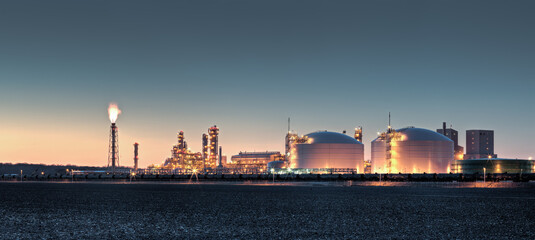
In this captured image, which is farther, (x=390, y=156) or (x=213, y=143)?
(x=213, y=143)

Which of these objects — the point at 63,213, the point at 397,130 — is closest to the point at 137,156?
the point at 397,130

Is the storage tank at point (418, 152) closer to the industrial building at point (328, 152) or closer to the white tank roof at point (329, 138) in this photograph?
the industrial building at point (328, 152)

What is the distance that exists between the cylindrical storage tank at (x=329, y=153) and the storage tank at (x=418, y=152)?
5990 mm

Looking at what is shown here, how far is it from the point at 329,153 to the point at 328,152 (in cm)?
29

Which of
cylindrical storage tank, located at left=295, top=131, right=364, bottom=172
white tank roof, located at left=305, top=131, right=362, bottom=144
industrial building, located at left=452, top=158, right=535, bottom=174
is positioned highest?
white tank roof, located at left=305, top=131, right=362, bottom=144

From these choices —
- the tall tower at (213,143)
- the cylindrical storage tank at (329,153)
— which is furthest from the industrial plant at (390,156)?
the tall tower at (213,143)

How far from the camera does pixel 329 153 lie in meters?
105

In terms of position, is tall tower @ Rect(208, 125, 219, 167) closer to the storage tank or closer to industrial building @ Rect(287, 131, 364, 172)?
industrial building @ Rect(287, 131, 364, 172)

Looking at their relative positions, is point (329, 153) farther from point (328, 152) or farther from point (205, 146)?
point (205, 146)

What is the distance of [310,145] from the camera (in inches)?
4208

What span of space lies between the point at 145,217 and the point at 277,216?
3335mm

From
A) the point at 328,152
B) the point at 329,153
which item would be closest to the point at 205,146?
the point at 328,152

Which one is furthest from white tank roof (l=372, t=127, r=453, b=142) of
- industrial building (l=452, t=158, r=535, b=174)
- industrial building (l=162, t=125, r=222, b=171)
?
industrial building (l=162, t=125, r=222, b=171)

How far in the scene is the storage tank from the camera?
99.7 meters
